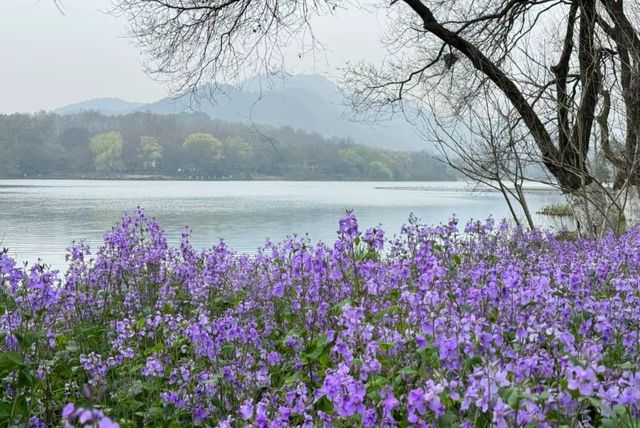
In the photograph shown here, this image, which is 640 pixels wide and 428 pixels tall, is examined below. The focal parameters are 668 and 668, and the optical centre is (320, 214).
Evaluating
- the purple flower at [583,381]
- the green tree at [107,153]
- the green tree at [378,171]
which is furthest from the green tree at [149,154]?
the purple flower at [583,381]

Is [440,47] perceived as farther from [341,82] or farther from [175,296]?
[175,296]

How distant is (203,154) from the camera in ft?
320

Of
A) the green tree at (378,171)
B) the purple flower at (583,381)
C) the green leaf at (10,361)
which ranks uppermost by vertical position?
the green tree at (378,171)

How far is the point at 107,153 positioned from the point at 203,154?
13569 mm

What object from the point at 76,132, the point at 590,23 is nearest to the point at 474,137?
the point at 590,23

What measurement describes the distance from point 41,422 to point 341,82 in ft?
33.6

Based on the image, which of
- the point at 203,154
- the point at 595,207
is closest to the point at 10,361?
the point at 595,207

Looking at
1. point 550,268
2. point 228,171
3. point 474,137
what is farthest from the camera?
point 228,171

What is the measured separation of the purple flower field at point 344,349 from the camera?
194 cm

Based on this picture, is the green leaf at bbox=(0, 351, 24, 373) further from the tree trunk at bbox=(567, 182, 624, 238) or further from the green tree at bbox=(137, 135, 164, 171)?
the green tree at bbox=(137, 135, 164, 171)

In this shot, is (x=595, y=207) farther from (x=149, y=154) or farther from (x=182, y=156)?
(x=149, y=154)

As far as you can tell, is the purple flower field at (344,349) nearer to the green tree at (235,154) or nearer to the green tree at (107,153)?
the green tree at (235,154)

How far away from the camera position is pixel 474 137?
10367 millimetres

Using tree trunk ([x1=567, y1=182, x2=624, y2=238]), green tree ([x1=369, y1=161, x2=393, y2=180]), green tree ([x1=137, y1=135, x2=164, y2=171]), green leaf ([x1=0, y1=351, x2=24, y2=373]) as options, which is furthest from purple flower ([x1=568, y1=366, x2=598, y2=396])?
green tree ([x1=137, y1=135, x2=164, y2=171])
